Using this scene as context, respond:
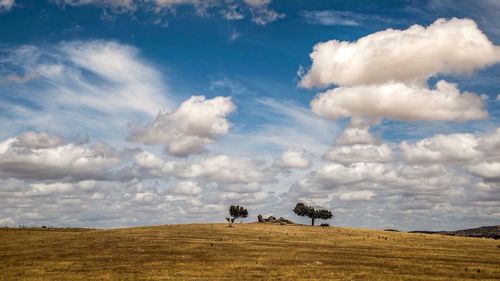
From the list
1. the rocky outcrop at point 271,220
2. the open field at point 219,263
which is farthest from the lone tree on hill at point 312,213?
the open field at point 219,263

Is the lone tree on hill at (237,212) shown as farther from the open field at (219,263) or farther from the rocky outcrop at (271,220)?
the open field at (219,263)

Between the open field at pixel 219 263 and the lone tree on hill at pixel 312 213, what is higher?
the lone tree on hill at pixel 312 213

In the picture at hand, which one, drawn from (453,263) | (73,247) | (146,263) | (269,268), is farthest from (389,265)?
(73,247)

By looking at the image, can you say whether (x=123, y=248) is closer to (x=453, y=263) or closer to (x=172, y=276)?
(x=172, y=276)

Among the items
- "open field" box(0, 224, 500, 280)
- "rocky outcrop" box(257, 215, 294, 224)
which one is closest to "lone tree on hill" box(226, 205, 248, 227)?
"rocky outcrop" box(257, 215, 294, 224)

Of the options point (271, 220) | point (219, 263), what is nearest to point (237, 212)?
point (271, 220)

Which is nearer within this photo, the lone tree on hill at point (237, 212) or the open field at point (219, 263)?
the open field at point (219, 263)

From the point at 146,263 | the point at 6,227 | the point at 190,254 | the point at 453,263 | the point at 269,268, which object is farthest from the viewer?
the point at 6,227

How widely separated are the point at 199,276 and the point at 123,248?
98.2 ft

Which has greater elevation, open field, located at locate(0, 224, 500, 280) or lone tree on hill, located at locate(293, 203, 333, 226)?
lone tree on hill, located at locate(293, 203, 333, 226)

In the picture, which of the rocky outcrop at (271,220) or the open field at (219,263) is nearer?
the open field at (219,263)

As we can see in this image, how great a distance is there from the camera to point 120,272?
48.2 metres

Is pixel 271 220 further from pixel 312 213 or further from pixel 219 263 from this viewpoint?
pixel 219 263

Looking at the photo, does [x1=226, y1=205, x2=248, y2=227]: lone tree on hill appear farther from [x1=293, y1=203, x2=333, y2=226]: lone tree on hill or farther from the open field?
the open field
